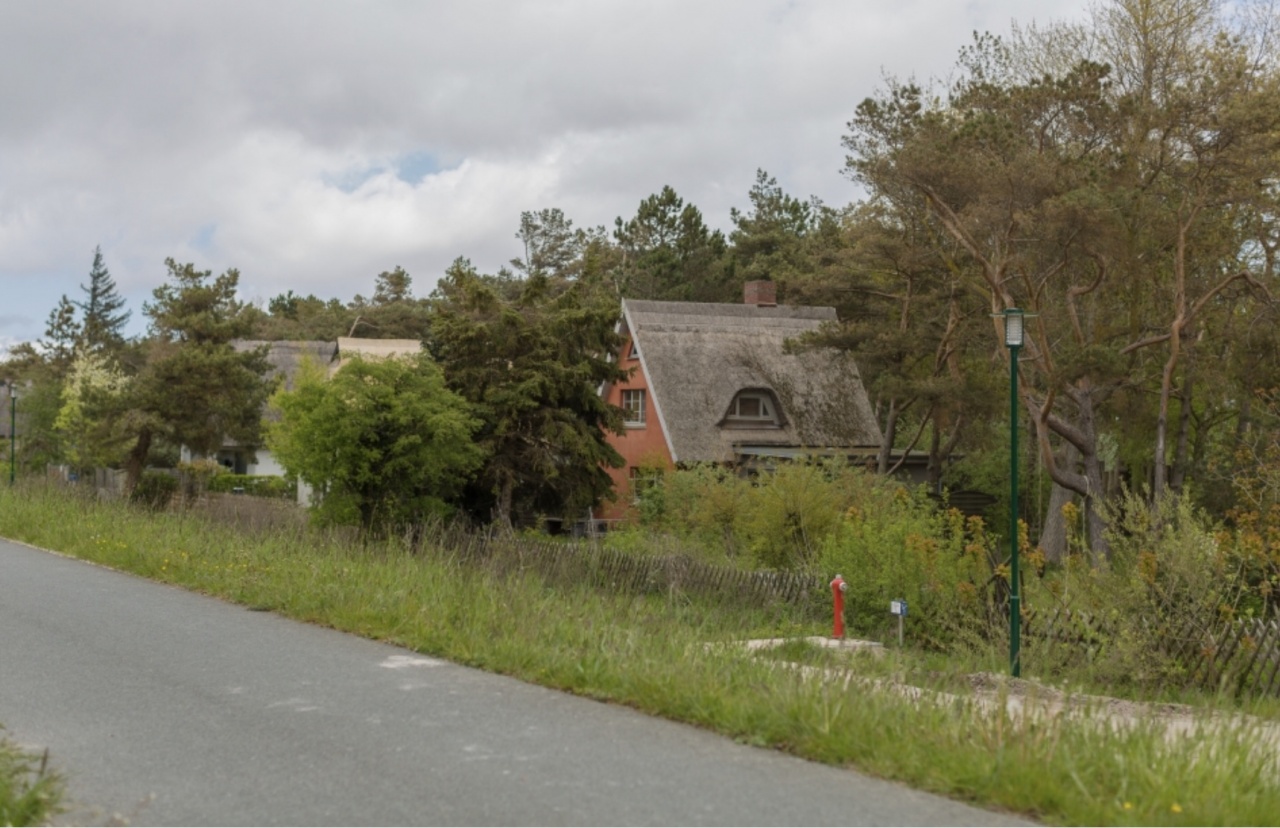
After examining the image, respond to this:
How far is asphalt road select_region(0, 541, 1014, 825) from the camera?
6590 millimetres

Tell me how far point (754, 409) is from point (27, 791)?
3440 centimetres

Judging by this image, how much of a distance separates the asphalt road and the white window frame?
1100 inches

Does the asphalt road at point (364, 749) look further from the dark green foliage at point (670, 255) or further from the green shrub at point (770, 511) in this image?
the dark green foliage at point (670, 255)

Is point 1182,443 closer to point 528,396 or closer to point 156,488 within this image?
point 528,396

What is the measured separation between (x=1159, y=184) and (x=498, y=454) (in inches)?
621

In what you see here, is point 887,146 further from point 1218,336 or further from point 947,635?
point 947,635

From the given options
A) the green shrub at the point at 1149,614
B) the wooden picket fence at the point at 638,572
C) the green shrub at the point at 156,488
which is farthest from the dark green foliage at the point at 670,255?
the green shrub at the point at 1149,614

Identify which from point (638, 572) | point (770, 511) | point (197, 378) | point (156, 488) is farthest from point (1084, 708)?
point (156, 488)

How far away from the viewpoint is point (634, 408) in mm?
40750

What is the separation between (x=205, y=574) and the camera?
1620cm

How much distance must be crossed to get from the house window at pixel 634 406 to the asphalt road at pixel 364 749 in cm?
2800

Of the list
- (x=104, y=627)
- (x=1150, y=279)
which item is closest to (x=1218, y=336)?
(x=1150, y=279)

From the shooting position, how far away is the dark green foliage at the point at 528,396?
29.9 meters

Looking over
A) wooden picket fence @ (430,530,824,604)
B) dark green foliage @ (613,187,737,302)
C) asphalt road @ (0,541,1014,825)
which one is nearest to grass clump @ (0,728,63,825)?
asphalt road @ (0,541,1014,825)
